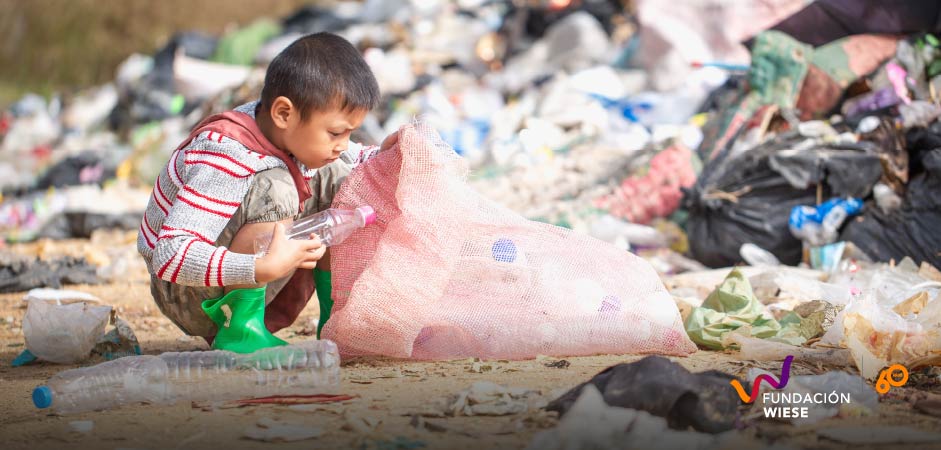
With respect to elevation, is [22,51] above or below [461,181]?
above

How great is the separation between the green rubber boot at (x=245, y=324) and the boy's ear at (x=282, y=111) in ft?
1.40

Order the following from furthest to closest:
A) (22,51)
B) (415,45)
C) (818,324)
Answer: (22,51), (415,45), (818,324)

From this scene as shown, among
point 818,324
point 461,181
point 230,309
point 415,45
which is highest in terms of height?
point 415,45

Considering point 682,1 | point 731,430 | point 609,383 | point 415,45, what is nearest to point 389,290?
point 609,383

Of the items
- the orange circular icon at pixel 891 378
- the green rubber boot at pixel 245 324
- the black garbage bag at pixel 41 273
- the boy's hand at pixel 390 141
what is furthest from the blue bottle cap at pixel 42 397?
the black garbage bag at pixel 41 273

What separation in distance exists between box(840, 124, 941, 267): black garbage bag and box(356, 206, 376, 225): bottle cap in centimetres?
220

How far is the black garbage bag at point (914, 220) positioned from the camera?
3613mm

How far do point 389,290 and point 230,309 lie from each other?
431 mm

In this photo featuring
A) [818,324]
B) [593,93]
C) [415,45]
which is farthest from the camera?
[415,45]

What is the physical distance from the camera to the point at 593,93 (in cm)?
638

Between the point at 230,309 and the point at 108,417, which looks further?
the point at 230,309

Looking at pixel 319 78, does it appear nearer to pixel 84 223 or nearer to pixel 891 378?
pixel 891 378

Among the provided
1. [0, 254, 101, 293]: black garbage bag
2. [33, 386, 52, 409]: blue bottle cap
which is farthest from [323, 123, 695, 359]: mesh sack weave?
[0, 254, 101, 293]: black garbage bag

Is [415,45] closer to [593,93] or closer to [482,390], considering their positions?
[593,93]
